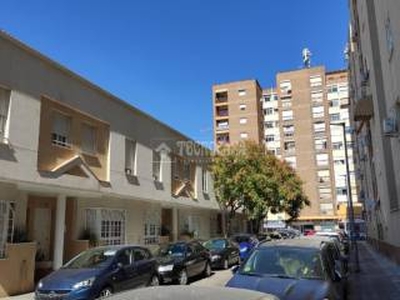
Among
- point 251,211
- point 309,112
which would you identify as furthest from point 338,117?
point 251,211

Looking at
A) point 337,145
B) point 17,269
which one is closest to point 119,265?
point 17,269

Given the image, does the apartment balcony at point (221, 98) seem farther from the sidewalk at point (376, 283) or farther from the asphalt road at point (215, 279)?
the asphalt road at point (215, 279)

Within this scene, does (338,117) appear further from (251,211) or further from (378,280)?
(378,280)

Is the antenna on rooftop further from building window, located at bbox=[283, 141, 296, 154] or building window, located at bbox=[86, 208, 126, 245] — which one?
building window, located at bbox=[86, 208, 126, 245]

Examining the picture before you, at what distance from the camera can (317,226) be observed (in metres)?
73.9

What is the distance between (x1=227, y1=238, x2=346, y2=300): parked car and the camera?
6.86 meters

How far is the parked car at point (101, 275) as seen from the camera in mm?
10648

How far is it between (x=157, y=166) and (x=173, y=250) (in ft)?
25.3

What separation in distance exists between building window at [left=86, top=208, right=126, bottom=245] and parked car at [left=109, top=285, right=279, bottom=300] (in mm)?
15993

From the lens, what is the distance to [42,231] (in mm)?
17000

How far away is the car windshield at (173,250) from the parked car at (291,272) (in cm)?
885

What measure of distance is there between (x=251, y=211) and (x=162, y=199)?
1009 centimetres

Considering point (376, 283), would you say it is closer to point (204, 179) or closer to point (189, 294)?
point (189, 294)

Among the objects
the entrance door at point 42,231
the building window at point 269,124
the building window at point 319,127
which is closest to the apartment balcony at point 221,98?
the building window at point 269,124
